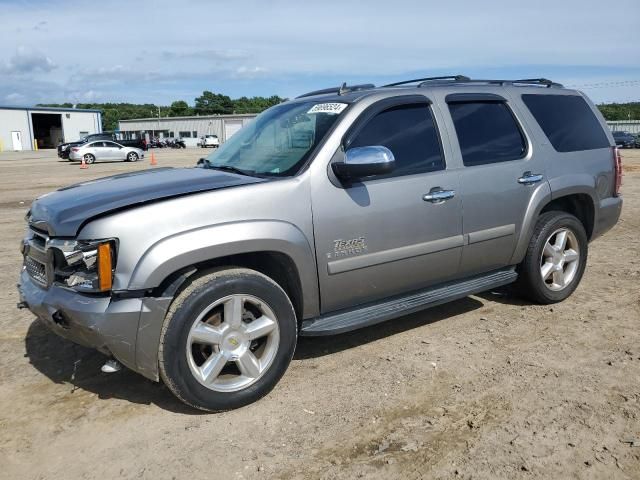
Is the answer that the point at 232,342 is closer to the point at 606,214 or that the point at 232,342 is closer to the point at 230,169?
the point at 230,169

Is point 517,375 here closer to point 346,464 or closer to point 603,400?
point 603,400

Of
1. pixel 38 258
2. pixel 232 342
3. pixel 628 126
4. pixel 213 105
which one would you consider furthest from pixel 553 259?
pixel 213 105

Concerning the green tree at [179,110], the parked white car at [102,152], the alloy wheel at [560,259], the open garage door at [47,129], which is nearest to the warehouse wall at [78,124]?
the open garage door at [47,129]

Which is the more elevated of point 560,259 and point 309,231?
point 309,231

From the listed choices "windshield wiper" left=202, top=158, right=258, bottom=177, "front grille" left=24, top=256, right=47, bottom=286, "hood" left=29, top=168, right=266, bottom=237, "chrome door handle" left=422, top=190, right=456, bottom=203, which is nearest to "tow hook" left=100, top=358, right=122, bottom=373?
"front grille" left=24, top=256, right=47, bottom=286

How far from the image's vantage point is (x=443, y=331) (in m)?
4.52

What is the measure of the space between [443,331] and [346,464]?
1957 mm

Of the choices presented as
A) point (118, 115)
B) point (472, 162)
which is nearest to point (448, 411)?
point (472, 162)

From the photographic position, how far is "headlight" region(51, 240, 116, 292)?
2.96 m

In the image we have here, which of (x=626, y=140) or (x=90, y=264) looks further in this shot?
(x=626, y=140)

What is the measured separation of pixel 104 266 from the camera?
2959mm

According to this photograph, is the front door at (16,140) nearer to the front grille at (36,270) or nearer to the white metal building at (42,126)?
the white metal building at (42,126)

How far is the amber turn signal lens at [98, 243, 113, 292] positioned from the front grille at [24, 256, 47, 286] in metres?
0.56

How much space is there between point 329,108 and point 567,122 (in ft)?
8.07
